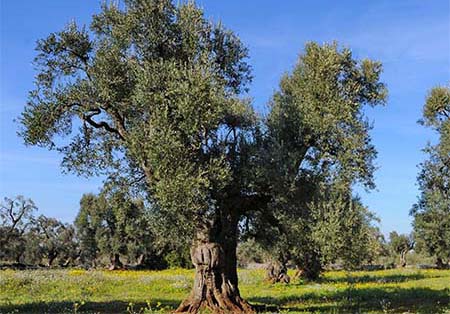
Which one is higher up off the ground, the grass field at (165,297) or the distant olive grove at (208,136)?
the distant olive grove at (208,136)

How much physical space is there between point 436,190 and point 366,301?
28371 millimetres

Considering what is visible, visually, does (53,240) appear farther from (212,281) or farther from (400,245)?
(212,281)

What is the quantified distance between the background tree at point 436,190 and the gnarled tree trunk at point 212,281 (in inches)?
1271

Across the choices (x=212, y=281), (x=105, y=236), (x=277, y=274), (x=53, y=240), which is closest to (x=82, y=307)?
(x=212, y=281)

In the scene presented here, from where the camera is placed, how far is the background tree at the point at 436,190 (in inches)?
1777

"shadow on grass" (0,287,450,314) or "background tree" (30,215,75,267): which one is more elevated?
"background tree" (30,215,75,267)

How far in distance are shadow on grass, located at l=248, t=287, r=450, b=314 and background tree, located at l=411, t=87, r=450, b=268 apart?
21.0 m

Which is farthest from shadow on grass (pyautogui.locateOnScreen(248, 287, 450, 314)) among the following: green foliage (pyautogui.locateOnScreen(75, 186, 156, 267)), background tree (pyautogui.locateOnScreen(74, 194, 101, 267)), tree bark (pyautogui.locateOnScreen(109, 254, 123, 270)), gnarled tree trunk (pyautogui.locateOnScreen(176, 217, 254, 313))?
background tree (pyautogui.locateOnScreen(74, 194, 101, 267))

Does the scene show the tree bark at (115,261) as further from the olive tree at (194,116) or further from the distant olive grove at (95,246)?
the olive tree at (194,116)

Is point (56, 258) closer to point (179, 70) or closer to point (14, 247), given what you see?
point (14, 247)

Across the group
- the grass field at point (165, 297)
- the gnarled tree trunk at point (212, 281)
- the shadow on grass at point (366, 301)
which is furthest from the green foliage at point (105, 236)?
the gnarled tree trunk at point (212, 281)

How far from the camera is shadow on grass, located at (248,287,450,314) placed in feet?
67.9

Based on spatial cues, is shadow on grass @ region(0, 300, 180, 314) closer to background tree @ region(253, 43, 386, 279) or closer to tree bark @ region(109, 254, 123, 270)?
background tree @ region(253, 43, 386, 279)

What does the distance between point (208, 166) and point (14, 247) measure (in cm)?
6837
